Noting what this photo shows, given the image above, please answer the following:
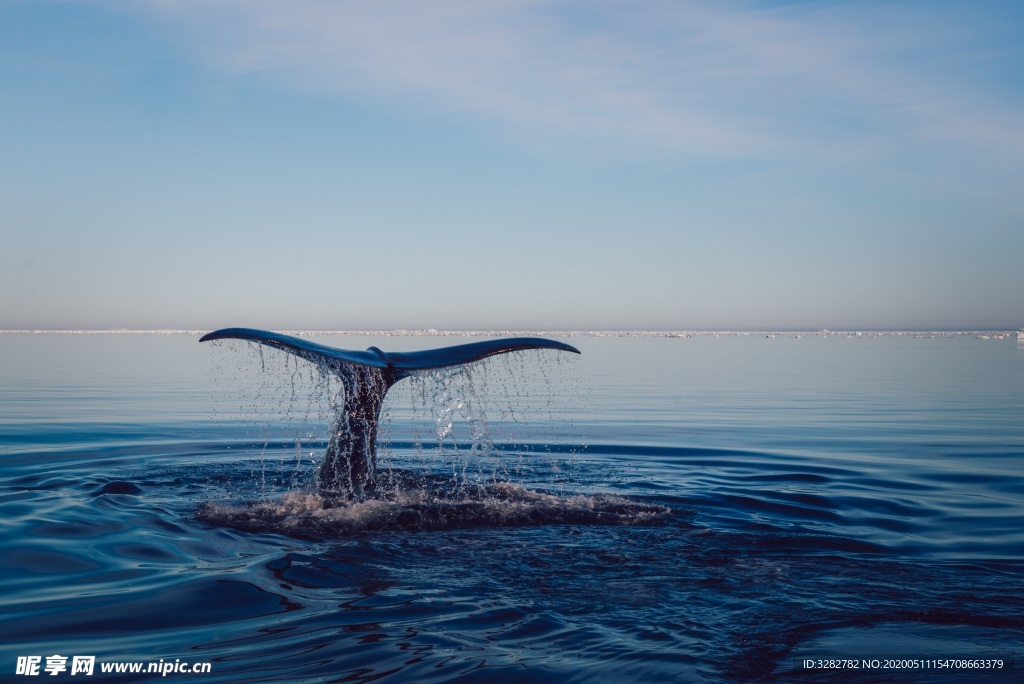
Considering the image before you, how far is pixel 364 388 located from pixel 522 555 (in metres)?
2.81

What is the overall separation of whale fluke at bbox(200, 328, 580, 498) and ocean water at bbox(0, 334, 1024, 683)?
0.28 metres

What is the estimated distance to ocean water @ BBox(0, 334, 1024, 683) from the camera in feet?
15.5

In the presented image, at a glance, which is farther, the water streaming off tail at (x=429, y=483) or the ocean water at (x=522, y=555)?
the water streaming off tail at (x=429, y=483)

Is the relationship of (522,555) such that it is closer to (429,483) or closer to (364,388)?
(364,388)

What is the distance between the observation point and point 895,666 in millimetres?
4609

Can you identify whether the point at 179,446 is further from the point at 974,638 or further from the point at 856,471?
the point at 974,638

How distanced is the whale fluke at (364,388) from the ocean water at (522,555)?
280 millimetres

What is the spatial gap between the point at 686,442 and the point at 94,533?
9.72 m

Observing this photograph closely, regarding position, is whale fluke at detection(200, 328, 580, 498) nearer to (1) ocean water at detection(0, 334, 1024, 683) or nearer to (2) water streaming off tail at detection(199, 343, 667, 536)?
(2) water streaming off tail at detection(199, 343, 667, 536)

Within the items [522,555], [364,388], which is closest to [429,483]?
[364,388]

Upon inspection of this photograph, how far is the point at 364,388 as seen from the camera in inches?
351

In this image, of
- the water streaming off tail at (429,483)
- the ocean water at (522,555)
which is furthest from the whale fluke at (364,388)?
the ocean water at (522,555)

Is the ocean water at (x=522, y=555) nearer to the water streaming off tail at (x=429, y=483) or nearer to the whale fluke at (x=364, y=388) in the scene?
the water streaming off tail at (x=429, y=483)

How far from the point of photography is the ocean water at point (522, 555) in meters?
4.73
